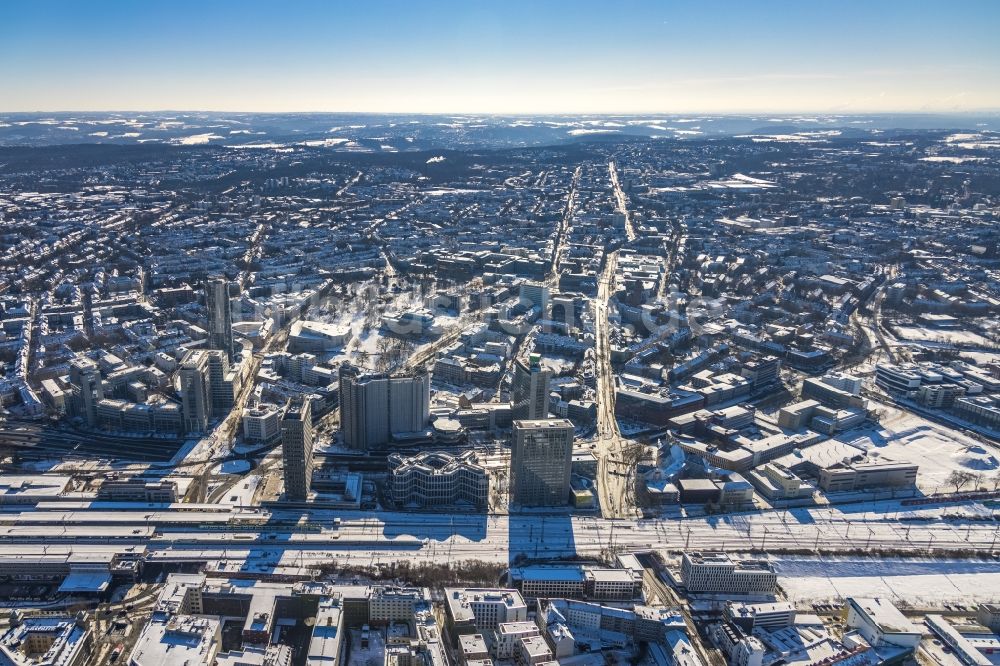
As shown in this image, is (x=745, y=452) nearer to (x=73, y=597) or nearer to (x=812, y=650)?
(x=812, y=650)

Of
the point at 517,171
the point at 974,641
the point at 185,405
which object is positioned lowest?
the point at 974,641

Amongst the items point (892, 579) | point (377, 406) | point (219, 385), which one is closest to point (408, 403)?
point (377, 406)

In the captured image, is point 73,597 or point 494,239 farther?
point 494,239

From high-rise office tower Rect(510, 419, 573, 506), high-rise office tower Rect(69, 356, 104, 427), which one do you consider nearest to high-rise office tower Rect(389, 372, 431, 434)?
high-rise office tower Rect(510, 419, 573, 506)

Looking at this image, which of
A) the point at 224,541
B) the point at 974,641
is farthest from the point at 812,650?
the point at 224,541

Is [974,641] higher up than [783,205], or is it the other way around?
[783,205]

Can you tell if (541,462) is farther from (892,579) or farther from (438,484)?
(892,579)

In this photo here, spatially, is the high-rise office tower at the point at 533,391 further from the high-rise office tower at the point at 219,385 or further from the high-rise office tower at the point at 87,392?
the high-rise office tower at the point at 87,392
